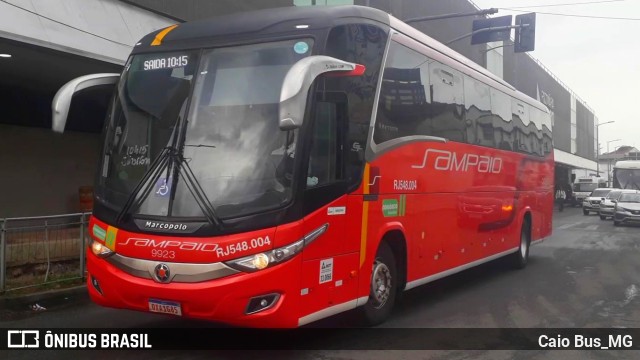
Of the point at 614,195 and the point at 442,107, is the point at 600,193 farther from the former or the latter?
the point at 442,107

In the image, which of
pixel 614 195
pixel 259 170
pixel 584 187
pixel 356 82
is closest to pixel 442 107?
pixel 356 82

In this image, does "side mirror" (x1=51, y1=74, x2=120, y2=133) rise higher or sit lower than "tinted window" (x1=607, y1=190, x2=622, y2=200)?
higher

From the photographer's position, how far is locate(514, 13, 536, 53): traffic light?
20156mm

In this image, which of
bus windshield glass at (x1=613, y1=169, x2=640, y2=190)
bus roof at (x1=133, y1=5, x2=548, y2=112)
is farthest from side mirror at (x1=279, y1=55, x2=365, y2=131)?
bus windshield glass at (x1=613, y1=169, x2=640, y2=190)

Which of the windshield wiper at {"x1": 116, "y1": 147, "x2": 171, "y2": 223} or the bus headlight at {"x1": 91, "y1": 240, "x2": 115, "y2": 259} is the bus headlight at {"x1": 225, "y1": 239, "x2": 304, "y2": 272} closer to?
the windshield wiper at {"x1": 116, "y1": 147, "x2": 171, "y2": 223}

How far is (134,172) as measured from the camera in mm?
5770

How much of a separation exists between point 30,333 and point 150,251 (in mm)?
2573

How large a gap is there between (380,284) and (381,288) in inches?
2.7

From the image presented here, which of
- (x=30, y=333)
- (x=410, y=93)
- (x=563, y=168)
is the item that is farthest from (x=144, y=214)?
(x=563, y=168)

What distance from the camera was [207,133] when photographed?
5555mm

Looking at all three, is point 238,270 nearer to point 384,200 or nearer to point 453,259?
point 384,200

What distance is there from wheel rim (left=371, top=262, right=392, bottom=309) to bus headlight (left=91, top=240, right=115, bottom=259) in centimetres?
284

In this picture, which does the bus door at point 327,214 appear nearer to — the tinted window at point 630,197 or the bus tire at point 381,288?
the bus tire at point 381,288

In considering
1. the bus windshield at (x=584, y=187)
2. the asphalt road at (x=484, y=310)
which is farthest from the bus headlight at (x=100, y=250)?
the bus windshield at (x=584, y=187)
